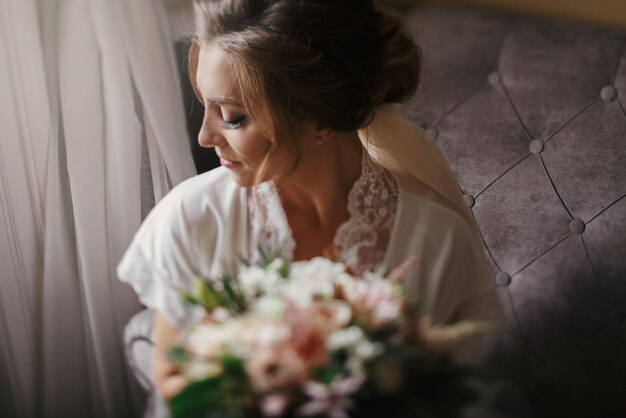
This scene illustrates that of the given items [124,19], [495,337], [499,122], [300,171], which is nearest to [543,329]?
[495,337]

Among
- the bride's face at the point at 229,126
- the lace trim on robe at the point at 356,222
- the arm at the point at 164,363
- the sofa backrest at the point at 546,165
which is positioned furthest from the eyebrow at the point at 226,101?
the sofa backrest at the point at 546,165

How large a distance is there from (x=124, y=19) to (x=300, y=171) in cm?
30

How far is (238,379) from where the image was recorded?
74 cm

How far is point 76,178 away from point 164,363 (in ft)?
0.94

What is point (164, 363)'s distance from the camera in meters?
0.90

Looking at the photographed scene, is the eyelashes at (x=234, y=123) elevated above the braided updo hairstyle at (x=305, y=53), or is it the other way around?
the braided updo hairstyle at (x=305, y=53)

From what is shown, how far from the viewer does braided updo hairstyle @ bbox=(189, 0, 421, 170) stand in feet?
2.91

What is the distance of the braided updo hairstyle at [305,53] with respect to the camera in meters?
0.89

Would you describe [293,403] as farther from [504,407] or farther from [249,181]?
[249,181]

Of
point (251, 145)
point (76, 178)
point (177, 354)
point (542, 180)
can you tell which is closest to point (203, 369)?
point (177, 354)

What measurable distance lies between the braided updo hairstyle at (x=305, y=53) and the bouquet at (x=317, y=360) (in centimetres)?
23

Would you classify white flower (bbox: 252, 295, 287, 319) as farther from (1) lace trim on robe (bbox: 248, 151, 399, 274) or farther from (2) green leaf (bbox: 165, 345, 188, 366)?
(1) lace trim on robe (bbox: 248, 151, 399, 274)

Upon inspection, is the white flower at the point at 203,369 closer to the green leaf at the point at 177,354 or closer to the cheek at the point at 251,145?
the green leaf at the point at 177,354

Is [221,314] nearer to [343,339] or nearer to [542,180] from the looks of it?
[343,339]
